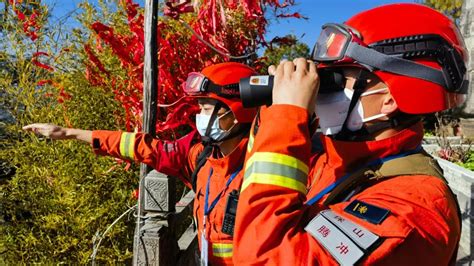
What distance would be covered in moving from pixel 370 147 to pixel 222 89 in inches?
48.7

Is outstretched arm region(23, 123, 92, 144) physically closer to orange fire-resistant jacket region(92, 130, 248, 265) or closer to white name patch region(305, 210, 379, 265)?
orange fire-resistant jacket region(92, 130, 248, 265)

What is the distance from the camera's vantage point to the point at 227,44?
124 inches

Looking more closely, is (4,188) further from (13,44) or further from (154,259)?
(154,259)

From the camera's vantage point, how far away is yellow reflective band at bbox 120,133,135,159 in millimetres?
2527

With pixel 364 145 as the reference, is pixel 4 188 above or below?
below

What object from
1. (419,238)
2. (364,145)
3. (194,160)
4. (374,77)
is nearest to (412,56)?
(374,77)

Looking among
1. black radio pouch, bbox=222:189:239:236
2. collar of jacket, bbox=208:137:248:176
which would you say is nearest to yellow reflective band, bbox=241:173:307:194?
black radio pouch, bbox=222:189:239:236

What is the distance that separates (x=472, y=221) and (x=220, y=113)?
301 cm

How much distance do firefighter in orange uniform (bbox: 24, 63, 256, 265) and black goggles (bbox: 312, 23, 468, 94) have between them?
950mm

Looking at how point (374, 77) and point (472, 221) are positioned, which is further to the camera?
point (472, 221)

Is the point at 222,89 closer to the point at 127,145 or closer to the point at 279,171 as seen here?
the point at 127,145

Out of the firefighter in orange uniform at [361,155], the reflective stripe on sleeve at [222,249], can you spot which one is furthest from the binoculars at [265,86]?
the reflective stripe on sleeve at [222,249]

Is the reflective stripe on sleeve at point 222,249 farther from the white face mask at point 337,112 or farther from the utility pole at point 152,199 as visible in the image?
the white face mask at point 337,112

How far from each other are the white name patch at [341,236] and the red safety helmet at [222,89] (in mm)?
1329
